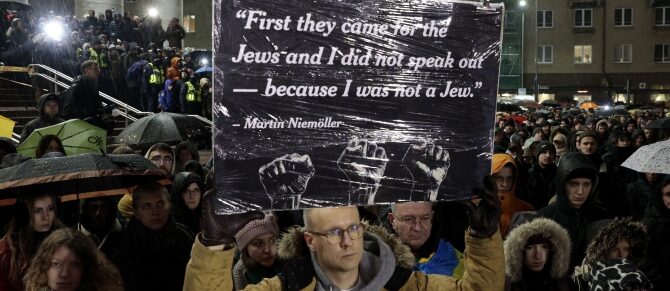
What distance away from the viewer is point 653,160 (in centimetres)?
614

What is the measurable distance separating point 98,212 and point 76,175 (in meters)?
1.03

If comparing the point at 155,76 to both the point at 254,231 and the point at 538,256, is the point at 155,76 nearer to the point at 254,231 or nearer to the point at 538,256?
the point at 254,231

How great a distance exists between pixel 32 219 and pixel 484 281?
2.96 metres

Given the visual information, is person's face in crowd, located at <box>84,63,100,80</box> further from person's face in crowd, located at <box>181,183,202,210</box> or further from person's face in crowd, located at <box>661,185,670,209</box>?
person's face in crowd, located at <box>661,185,670,209</box>

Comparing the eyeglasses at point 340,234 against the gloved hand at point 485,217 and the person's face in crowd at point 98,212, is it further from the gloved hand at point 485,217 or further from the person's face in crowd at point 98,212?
the person's face in crowd at point 98,212

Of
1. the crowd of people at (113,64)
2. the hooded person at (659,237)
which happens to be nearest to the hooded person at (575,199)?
the hooded person at (659,237)

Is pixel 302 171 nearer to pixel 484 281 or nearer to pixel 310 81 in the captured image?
pixel 310 81

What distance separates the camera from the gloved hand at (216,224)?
8.86ft

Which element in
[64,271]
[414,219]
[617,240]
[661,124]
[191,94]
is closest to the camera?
[64,271]

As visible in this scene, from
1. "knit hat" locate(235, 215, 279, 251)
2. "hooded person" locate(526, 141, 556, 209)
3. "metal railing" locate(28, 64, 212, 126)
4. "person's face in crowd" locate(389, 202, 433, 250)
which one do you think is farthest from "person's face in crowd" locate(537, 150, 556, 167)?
"metal railing" locate(28, 64, 212, 126)

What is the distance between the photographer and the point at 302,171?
295 cm

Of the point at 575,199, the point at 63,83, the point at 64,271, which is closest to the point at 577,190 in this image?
the point at 575,199

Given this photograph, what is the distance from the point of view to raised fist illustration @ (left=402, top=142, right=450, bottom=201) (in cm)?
315

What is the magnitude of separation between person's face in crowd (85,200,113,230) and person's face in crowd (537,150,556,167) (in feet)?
15.9
